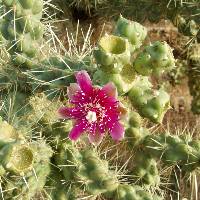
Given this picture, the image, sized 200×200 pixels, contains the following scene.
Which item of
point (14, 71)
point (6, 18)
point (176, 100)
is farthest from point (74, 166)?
point (176, 100)

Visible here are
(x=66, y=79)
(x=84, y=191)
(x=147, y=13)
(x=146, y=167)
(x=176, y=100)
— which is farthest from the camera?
(x=176, y=100)

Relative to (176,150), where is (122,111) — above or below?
above

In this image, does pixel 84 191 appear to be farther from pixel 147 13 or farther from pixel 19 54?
pixel 147 13

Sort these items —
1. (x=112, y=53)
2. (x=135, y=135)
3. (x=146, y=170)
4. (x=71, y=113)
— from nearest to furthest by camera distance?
(x=112, y=53), (x=71, y=113), (x=135, y=135), (x=146, y=170)

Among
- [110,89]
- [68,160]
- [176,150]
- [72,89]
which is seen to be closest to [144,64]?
[110,89]

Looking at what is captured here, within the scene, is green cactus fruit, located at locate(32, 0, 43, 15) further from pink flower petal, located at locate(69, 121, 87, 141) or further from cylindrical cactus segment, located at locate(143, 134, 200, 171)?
cylindrical cactus segment, located at locate(143, 134, 200, 171)

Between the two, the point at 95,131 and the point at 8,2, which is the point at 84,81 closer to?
the point at 95,131
